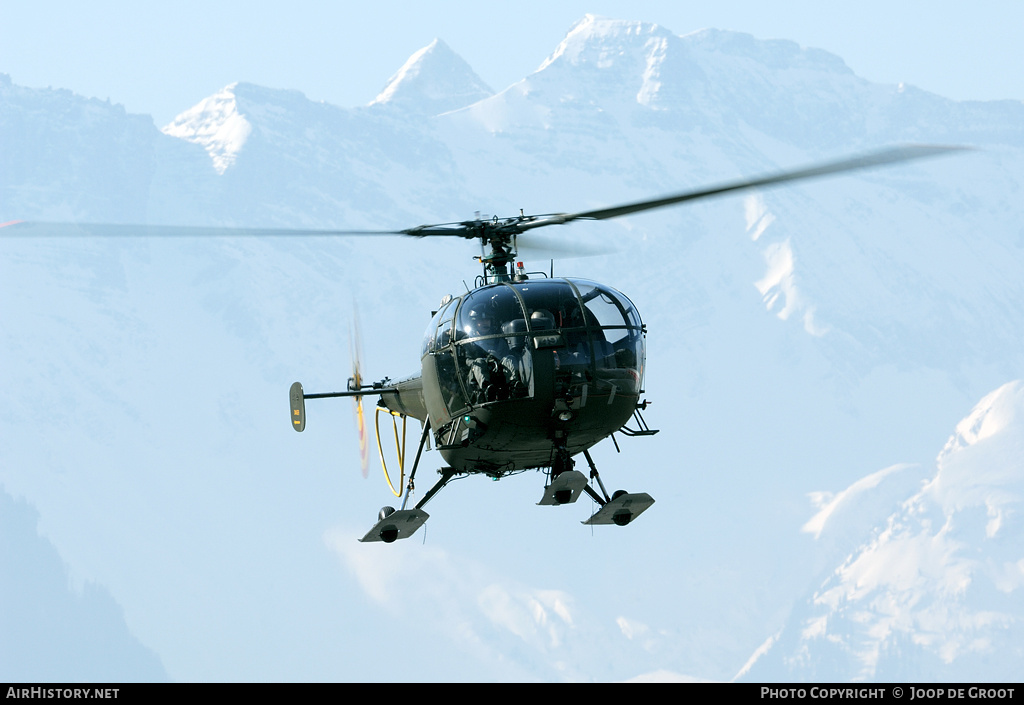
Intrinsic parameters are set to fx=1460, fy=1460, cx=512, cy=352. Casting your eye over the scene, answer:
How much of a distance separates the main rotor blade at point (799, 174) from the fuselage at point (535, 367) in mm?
1540

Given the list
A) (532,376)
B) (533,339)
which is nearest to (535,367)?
(532,376)

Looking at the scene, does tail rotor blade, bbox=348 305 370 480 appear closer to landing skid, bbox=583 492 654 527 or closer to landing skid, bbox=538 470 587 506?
landing skid, bbox=583 492 654 527

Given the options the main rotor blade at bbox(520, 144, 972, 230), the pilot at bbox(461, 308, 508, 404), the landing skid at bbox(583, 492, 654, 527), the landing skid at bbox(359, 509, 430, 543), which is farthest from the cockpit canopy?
the landing skid at bbox(359, 509, 430, 543)

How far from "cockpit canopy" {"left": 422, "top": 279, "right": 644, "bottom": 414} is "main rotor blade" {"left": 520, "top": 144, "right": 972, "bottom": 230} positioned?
143 cm

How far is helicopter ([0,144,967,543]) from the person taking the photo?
2541cm

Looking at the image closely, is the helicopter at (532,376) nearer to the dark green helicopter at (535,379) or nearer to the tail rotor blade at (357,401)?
the dark green helicopter at (535,379)

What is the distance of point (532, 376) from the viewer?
25312mm

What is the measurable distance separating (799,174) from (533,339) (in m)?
5.75
